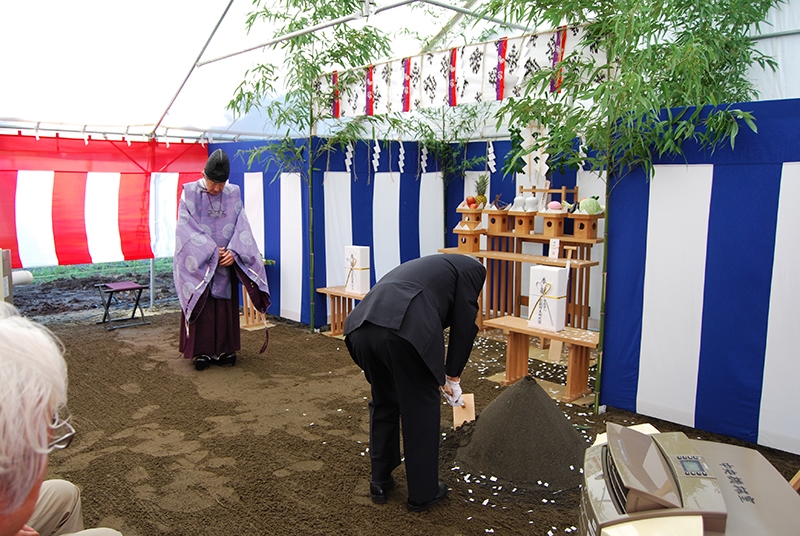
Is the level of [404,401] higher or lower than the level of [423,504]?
higher

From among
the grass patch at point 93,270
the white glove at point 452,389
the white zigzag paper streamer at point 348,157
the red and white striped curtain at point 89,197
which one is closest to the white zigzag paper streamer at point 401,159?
the white zigzag paper streamer at point 348,157

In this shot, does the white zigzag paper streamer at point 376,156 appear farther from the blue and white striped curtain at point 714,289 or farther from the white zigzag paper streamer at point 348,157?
the blue and white striped curtain at point 714,289

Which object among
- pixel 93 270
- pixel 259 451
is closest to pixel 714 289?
pixel 259 451

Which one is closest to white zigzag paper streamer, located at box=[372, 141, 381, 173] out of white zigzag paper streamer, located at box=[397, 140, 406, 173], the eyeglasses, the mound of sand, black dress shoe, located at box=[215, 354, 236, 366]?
white zigzag paper streamer, located at box=[397, 140, 406, 173]

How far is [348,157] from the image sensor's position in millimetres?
5527

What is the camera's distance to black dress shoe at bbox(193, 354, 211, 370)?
14.4 ft

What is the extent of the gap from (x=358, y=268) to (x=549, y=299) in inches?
72.6

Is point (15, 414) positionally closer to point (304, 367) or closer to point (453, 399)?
point (453, 399)

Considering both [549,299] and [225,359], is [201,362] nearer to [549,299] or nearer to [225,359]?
[225,359]

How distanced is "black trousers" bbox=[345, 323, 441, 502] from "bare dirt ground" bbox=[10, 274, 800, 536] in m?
0.20

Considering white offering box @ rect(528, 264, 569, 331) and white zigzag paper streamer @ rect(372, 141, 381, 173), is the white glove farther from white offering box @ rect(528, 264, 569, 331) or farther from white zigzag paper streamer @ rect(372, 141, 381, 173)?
white zigzag paper streamer @ rect(372, 141, 381, 173)

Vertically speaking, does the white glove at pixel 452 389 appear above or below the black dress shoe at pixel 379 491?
above

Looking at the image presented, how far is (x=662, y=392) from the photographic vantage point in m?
3.36

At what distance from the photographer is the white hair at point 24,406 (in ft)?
2.76
